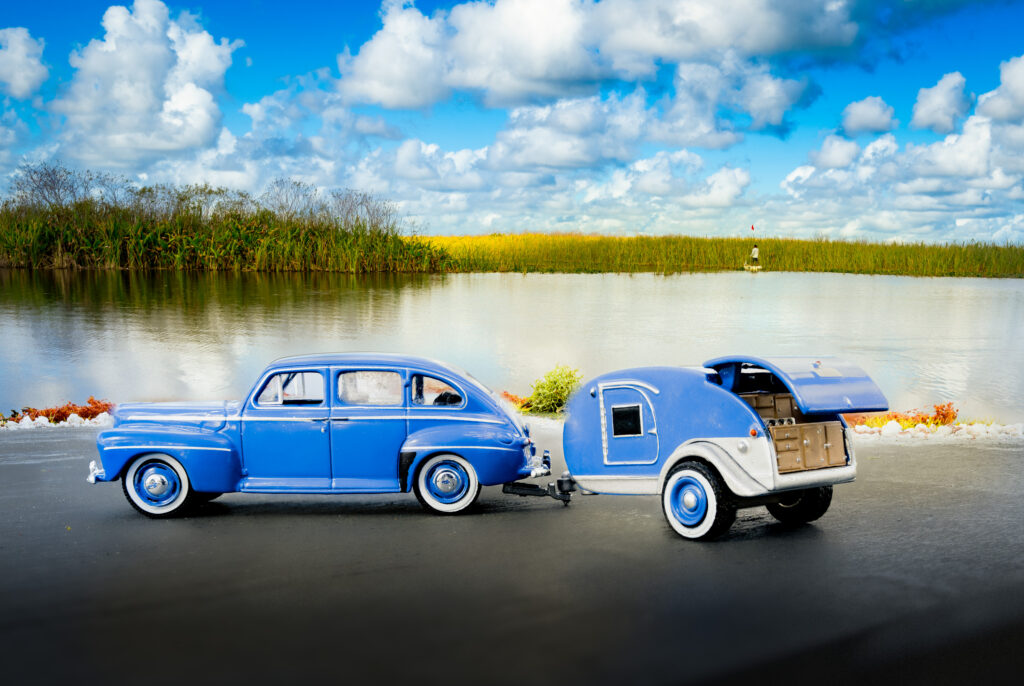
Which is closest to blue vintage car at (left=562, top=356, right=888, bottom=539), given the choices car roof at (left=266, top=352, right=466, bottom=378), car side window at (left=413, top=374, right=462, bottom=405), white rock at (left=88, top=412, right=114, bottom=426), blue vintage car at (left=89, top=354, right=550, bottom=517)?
blue vintage car at (left=89, top=354, right=550, bottom=517)

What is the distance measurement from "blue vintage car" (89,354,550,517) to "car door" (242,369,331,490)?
1 centimetres

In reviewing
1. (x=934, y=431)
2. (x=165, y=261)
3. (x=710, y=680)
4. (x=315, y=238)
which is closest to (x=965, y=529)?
(x=710, y=680)

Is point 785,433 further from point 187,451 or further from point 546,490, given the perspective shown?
point 187,451

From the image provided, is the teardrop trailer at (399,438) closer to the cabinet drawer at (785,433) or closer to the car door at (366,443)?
the car door at (366,443)

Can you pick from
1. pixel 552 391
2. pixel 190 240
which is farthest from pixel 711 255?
pixel 552 391

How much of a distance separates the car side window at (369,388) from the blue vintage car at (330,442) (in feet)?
0.04

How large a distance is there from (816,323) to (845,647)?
26.5 m

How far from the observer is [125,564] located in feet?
23.8

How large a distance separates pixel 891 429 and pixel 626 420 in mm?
7739

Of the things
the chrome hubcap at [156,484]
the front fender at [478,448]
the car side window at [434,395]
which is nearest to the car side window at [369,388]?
the car side window at [434,395]

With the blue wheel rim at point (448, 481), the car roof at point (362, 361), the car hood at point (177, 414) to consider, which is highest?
the car roof at point (362, 361)

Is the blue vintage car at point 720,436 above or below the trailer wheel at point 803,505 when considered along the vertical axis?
above

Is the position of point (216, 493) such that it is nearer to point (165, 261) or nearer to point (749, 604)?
point (749, 604)

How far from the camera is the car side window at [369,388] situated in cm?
877
